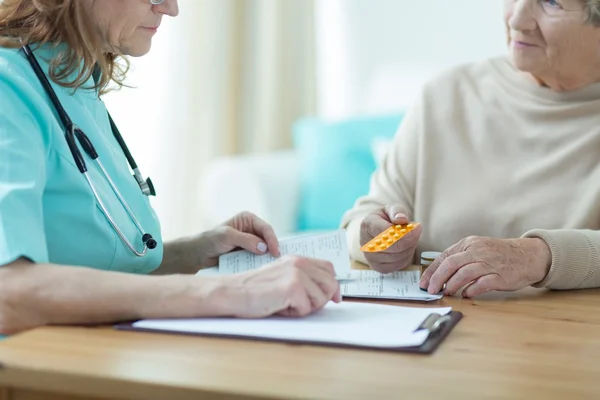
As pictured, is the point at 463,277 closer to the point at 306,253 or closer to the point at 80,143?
the point at 306,253

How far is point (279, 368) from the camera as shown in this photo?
0.93m

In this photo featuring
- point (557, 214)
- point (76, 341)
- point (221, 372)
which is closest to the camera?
point (221, 372)

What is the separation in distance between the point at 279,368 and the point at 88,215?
0.49 m

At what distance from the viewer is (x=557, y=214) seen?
1.74m

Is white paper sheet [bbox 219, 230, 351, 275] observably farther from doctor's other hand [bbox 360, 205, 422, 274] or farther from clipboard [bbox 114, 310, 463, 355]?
clipboard [bbox 114, 310, 463, 355]

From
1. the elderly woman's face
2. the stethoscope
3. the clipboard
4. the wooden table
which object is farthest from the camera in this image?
the elderly woman's face

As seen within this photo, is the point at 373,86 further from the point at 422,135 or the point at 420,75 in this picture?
the point at 422,135

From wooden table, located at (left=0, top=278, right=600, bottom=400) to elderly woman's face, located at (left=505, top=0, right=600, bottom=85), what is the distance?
81 cm

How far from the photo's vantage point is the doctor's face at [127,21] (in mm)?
1408

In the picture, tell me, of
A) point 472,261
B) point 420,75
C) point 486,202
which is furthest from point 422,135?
point 420,75

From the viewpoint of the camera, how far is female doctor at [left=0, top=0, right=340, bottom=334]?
1.10 m

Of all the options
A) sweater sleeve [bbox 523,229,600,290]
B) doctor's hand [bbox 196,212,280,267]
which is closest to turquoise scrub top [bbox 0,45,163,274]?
doctor's hand [bbox 196,212,280,267]

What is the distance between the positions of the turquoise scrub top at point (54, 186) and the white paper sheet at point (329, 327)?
22 centimetres

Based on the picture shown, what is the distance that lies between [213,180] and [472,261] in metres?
2.13
